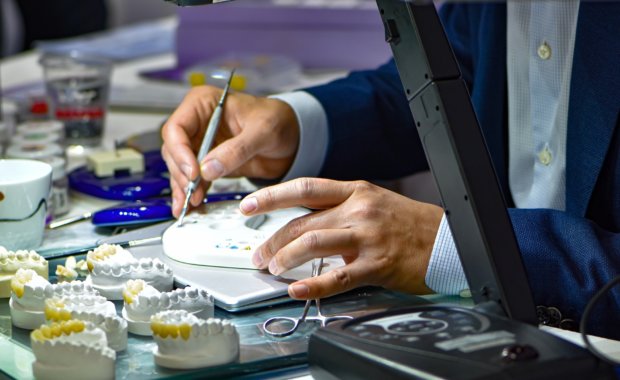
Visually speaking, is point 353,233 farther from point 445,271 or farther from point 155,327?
point 155,327

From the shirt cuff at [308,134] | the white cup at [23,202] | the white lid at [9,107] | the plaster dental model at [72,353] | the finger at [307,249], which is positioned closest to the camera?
the plaster dental model at [72,353]

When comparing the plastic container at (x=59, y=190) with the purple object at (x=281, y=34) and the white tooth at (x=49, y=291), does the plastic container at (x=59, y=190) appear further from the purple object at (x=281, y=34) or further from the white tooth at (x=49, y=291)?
the purple object at (x=281, y=34)

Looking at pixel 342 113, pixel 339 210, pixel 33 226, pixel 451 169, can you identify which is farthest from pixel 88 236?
pixel 451 169

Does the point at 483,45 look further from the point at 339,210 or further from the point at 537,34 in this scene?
the point at 339,210

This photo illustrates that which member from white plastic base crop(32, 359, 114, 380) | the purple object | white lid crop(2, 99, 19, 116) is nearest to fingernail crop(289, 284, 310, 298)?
white plastic base crop(32, 359, 114, 380)

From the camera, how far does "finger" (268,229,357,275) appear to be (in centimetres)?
101

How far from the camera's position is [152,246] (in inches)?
45.4

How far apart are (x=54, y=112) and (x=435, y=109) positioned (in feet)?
3.49

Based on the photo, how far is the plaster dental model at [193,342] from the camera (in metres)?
0.83

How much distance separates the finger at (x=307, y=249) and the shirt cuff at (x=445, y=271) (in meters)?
0.10

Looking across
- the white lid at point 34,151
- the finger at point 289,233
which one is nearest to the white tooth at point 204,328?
the finger at point 289,233

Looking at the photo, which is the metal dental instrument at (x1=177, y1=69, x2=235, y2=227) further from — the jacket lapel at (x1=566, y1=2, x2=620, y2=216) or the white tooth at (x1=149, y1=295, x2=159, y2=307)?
the jacket lapel at (x1=566, y1=2, x2=620, y2=216)

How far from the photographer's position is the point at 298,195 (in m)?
1.08

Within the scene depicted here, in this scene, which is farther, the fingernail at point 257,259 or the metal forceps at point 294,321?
the fingernail at point 257,259
